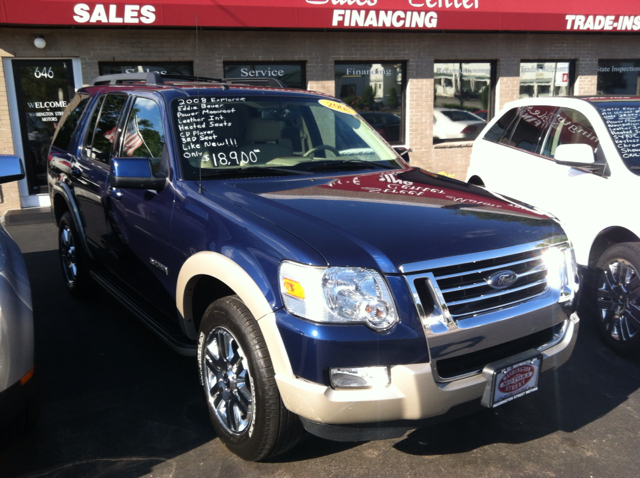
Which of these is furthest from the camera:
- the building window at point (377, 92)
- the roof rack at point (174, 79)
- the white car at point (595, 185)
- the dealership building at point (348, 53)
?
the building window at point (377, 92)

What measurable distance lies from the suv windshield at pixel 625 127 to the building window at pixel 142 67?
25.3ft

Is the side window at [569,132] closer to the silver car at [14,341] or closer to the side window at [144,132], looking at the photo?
the side window at [144,132]

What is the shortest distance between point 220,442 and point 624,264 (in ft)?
9.83

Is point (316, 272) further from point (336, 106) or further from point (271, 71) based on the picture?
point (271, 71)

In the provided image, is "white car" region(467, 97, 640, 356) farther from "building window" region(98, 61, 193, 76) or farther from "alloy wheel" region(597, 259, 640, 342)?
"building window" region(98, 61, 193, 76)

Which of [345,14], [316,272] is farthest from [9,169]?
[345,14]

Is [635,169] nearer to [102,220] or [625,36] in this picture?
[102,220]

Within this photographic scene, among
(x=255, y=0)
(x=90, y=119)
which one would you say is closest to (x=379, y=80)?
(x=255, y=0)

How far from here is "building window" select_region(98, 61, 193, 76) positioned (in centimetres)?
1066

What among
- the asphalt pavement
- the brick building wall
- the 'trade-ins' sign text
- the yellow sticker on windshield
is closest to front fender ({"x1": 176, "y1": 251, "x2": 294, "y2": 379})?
the asphalt pavement

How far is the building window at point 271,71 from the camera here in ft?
37.5

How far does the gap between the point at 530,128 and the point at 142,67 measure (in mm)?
7403

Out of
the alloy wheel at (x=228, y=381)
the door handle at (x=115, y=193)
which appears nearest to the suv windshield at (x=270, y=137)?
the door handle at (x=115, y=193)

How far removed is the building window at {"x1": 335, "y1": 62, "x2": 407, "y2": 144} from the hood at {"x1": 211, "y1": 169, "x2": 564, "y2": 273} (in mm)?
8757
